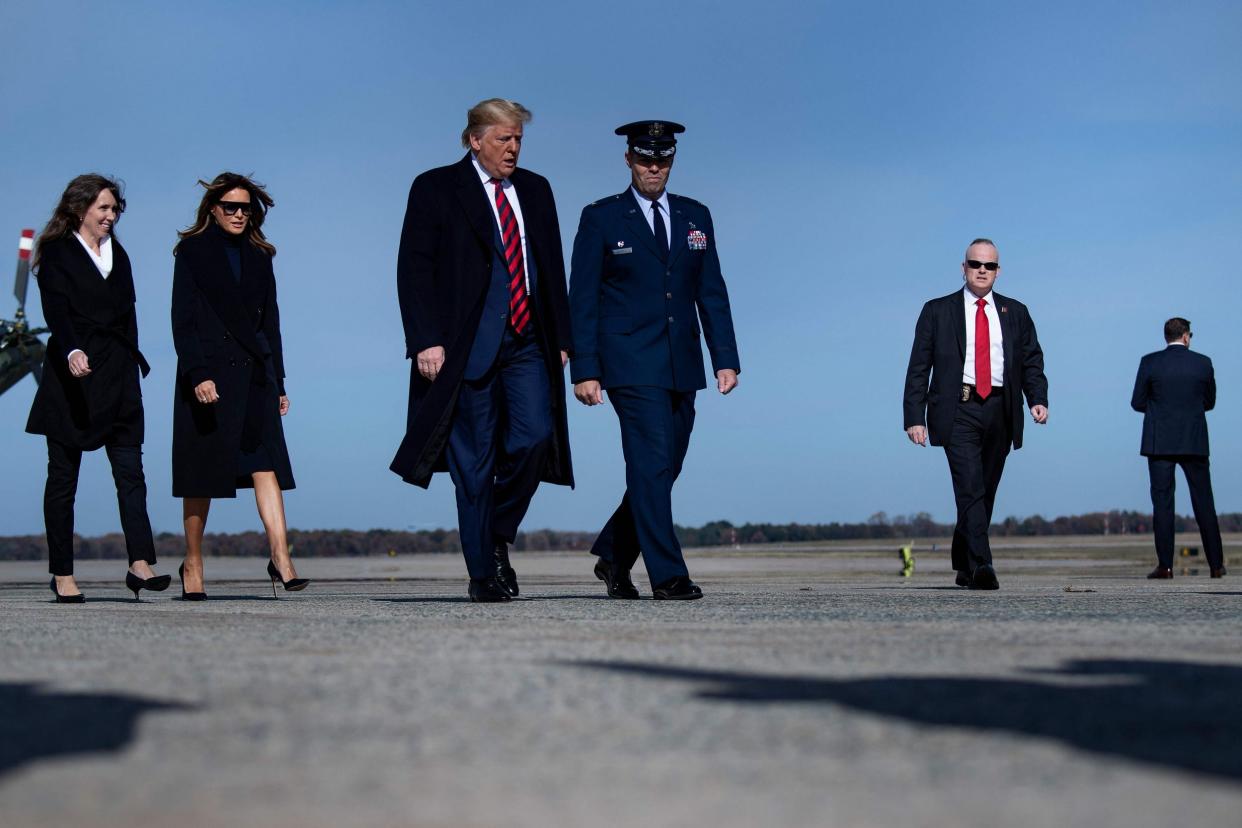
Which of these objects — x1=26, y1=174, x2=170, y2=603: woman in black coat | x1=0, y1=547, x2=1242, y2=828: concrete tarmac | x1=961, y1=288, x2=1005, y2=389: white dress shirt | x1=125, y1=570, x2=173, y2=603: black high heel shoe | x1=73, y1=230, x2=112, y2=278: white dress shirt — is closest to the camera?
x1=0, y1=547, x2=1242, y2=828: concrete tarmac

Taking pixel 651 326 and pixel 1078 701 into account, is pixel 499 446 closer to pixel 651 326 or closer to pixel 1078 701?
pixel 651 326

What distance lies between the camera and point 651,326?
26.9ft

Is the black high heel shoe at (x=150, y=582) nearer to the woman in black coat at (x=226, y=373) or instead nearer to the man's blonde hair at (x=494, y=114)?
the woman in black coat at (x=226, y=373)

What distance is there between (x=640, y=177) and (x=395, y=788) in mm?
6219

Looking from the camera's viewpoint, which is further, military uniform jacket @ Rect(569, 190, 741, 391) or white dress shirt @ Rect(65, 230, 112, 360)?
white dress shirt @ Rect(65, 230, 112, 360)

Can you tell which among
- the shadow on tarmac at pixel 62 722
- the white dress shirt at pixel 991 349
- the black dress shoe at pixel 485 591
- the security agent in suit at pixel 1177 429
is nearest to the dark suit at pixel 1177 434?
the security agent in suit at pixel 1177 429

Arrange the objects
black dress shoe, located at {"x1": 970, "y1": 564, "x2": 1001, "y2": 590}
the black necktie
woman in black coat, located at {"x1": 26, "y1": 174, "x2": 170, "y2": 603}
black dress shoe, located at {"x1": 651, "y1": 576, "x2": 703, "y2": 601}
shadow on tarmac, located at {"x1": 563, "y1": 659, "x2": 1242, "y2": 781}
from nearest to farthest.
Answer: shadow on tarmac, located at {"x1": 563, "y1": 659, "x2": 1242, "y2": 781} → black dress shoe, located at {"x1": 651, "y1": 576, "x2": 703, "y2": 601} → the black necktie → woman in black coat, located at {"x1": 26, "y1": 174, "x2": 170, "y2": 603} → black dress shoe, located at {"x1": 970, "y1": 564, "x2": 1001, "y2": 590}

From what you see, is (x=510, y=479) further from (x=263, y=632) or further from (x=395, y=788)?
(x=395, y=788)

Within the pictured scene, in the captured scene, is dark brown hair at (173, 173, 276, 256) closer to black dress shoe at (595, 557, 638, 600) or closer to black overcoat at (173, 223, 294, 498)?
black overcoat at (173, 223, 294, 498)

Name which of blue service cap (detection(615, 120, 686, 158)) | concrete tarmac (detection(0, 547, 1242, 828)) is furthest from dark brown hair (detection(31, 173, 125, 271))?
concrete tarmac (detection(0, 547, 1242, 828))

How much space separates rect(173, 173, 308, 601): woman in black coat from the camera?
9711 millimetres

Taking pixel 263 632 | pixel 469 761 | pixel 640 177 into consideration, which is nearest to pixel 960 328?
pixel 640 177

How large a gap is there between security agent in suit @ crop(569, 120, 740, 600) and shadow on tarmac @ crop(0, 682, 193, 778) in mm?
4554

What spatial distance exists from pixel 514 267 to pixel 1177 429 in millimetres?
9129
